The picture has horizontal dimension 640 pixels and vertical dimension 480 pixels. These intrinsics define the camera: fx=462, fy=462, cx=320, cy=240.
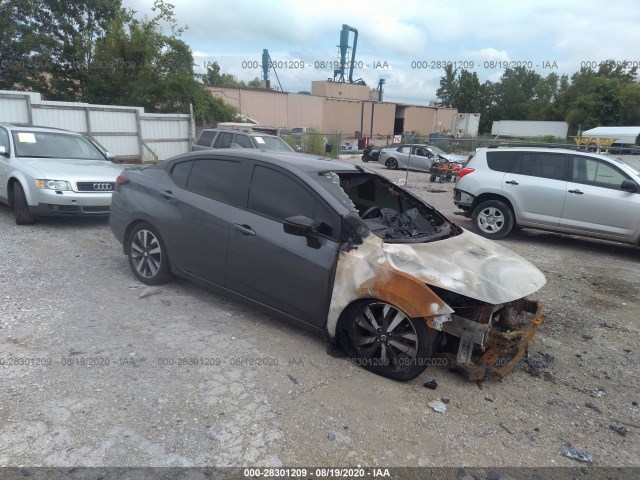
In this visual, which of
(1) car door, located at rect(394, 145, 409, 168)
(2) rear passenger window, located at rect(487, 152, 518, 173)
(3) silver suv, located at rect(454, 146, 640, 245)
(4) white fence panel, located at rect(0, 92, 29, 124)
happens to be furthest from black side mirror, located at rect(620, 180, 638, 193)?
(1) car door, located at rect(394, 145, 409, 168)

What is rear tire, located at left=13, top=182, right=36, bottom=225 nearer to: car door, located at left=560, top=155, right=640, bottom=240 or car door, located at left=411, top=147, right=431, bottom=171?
car door, located at left=560, top=155, right=640, bottom=240

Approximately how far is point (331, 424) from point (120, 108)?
1604 cm

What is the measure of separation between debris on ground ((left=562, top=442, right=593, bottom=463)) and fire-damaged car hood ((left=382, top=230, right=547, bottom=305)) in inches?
39.3

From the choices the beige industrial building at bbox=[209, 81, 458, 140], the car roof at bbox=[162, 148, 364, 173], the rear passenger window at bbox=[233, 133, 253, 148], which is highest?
the beige industrial building at bbox=[209, 81, 458, 140]

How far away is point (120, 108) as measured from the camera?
1617 centimetres

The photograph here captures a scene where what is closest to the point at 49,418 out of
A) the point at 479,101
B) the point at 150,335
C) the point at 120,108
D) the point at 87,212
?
the point at 150,335

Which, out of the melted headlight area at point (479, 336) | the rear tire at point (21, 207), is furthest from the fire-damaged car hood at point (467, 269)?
the rear tire at point (21, 207)

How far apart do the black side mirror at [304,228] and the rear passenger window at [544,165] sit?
617cm

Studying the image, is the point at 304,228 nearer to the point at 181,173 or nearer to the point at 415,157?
the point at 181,173

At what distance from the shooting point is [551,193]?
26.5 feet

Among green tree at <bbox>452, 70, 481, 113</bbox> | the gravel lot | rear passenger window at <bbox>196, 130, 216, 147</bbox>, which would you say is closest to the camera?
the gravel lot

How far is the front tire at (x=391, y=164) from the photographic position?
79.7 ft

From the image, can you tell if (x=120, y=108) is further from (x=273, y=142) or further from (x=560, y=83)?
(x=560, y=83)

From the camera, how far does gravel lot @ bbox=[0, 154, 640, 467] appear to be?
9.00 feet
